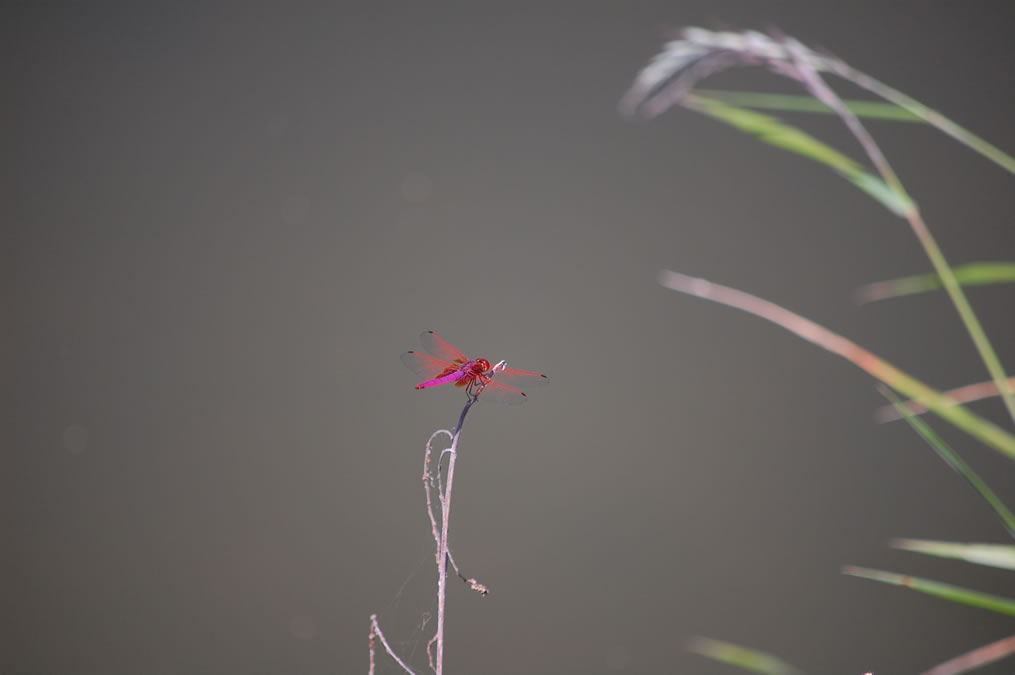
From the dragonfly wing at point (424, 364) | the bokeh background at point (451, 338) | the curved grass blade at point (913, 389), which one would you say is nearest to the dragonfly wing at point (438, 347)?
the dragonfly wing at point (424, 364)

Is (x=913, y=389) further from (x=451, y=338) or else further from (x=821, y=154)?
(x=451, y=338)

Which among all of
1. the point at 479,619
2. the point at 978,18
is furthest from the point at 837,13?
the point at 479,619

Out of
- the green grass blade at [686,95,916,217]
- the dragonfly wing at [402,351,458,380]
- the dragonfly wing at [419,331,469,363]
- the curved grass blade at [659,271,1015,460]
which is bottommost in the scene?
the curved grass blade at [659,271,1015,460]

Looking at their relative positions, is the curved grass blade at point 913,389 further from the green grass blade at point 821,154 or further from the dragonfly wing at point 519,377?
the dragonfly wing at point 519,377

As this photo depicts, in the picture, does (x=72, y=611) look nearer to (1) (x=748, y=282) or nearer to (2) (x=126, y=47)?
(2) (x=126, y=47)

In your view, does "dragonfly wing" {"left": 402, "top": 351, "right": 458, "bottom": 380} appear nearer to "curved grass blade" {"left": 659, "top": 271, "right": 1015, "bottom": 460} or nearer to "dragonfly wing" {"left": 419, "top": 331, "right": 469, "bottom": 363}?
"dragonfly wing" {"left": 419, "top": 331, "right": 469, "bottom": 363}

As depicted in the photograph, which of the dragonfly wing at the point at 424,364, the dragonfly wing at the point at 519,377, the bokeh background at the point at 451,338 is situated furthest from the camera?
the bokeh background at the point at 451,338

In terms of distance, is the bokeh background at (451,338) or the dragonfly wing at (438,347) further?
the bokeh background at (451,338)

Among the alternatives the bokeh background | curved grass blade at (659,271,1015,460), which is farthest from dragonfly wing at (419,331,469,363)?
curved grass blade at (659,271,1015,460)
